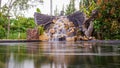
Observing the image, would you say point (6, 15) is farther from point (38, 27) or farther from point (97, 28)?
point (97, 28)

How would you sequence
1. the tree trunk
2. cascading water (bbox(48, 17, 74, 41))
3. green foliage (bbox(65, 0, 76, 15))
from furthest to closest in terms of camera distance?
1. green foliage (bbox(65, 0, 76, 15))
2. cascading water (bbox(48, 17, 74, 41))
3. the tree trunk

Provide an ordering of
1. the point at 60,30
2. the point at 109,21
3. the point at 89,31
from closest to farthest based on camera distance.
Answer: the point at 109,21 → the point at 89,31 → the point at 60,30

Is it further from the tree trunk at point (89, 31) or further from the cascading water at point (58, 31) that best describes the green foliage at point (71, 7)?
the tree trunk at point (89, 31)

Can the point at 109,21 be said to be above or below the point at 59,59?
above

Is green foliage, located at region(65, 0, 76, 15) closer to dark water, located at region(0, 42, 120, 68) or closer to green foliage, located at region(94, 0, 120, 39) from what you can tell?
green foliage, located at region(94, 0, 120, 39)

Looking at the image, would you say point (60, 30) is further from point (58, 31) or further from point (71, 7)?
point (71, 7)

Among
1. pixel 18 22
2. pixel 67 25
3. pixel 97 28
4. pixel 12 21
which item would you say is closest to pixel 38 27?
pixel 67 25

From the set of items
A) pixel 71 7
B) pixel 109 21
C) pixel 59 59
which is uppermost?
pixel 71 7

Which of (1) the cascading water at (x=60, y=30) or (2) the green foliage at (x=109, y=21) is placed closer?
(2) the green foliage at (x=109, y=21)

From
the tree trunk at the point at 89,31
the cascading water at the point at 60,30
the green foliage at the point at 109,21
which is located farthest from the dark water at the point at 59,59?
the cascading water at the point at 60,30

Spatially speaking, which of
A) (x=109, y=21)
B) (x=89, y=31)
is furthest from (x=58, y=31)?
(x=109, y=21)

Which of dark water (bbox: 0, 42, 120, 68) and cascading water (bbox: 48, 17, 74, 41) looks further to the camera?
cascading water (bbox: 48, 17, 74, 41)

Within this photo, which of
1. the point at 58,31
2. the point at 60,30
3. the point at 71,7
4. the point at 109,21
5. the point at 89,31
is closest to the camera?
the point at 109,21

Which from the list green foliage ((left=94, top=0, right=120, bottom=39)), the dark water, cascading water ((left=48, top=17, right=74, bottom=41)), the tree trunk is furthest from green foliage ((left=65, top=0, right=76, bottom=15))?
the dark water
